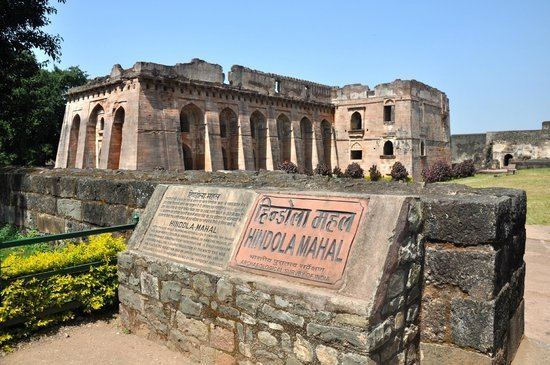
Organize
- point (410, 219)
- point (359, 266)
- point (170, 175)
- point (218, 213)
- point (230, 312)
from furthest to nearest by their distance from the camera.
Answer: point (170, 175) → point (218, 213) → point (230, 312) → point (410, 219) → point (359, 266)

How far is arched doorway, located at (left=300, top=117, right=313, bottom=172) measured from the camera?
3120cm

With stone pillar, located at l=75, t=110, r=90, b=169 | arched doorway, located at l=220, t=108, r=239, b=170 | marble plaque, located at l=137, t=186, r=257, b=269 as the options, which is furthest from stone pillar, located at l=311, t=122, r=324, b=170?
marble plaque, located at l=137, t=186, r=257, b=269

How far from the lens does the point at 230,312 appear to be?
130 inches

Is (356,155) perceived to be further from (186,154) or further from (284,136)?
(186,154)

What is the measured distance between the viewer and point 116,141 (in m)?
21.7

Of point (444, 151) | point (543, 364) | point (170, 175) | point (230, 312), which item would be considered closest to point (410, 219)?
point (230, 312)

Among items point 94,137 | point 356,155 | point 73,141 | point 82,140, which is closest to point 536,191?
point 356,155

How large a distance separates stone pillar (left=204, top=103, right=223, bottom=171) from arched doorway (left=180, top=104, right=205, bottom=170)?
32 centimetres

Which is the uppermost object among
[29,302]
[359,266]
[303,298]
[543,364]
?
[359,266]

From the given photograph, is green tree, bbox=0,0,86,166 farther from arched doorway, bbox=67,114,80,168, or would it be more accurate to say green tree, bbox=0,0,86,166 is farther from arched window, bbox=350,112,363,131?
arched window, bbox=350,112,363,131

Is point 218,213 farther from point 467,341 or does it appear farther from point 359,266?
point 467,341

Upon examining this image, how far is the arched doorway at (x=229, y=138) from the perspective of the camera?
1009 inches

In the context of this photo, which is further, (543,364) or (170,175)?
(170,175)

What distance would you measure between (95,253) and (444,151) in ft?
113
